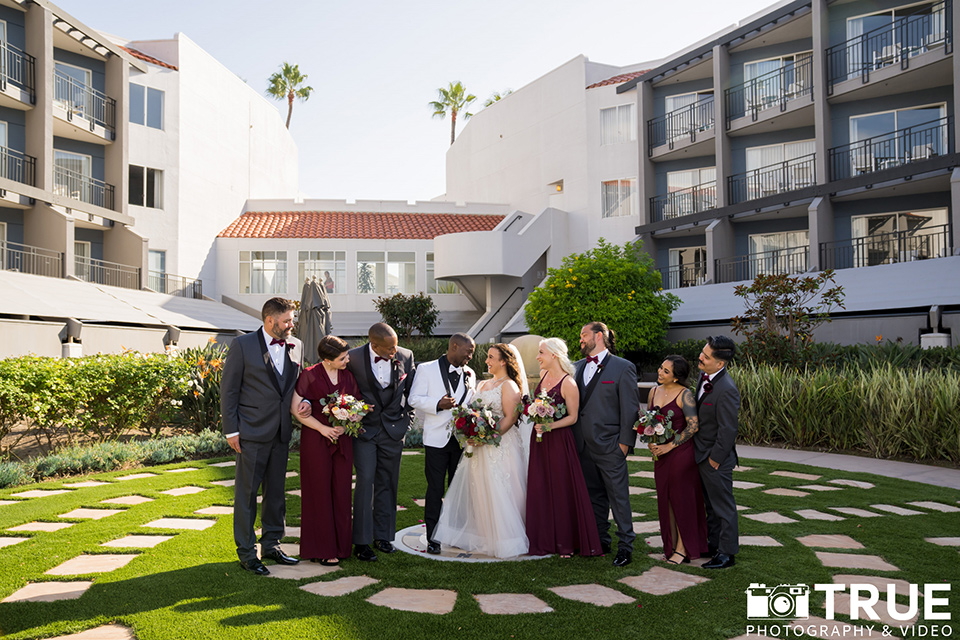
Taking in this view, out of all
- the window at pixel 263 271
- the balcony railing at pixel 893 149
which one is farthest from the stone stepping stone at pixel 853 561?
the window at pixel 263 271

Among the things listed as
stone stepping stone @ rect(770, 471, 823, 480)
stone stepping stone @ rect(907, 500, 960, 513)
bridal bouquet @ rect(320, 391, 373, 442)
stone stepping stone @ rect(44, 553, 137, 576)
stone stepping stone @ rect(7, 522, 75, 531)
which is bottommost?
stone stepping stone @ rect(770, 471, 823, 480)

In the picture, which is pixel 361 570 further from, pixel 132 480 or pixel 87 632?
pixel 132 480

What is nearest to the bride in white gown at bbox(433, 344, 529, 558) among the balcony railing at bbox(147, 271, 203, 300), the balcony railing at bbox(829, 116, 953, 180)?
the balcony railing at bbox(829, 116, 953, 180)

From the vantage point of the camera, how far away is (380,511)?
617 centimetres

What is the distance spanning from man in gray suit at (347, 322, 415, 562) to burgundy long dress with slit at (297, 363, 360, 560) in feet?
0.47

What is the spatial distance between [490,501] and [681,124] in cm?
2489

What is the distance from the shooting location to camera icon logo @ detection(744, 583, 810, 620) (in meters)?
4.58

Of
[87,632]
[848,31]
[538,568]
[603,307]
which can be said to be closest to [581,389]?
[538,568]

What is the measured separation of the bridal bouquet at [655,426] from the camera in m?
5.73

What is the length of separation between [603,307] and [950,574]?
15.4 meters

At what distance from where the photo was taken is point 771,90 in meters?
25.6

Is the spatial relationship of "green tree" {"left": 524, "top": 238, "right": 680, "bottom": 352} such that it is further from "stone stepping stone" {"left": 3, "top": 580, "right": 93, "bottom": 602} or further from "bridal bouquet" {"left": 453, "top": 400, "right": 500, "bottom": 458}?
"stone stepping stone" {"left": 3, "top": 580, "right": 93, "bottom": 602}

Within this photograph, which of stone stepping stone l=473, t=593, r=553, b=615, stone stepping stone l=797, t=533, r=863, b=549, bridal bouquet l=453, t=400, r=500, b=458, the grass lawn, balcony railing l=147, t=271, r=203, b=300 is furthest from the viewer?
balcony railing l=147, t=271, r=203, b=300

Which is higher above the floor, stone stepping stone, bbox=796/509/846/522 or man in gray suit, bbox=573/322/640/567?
man in gray suit, bbox=573/322/640/567
